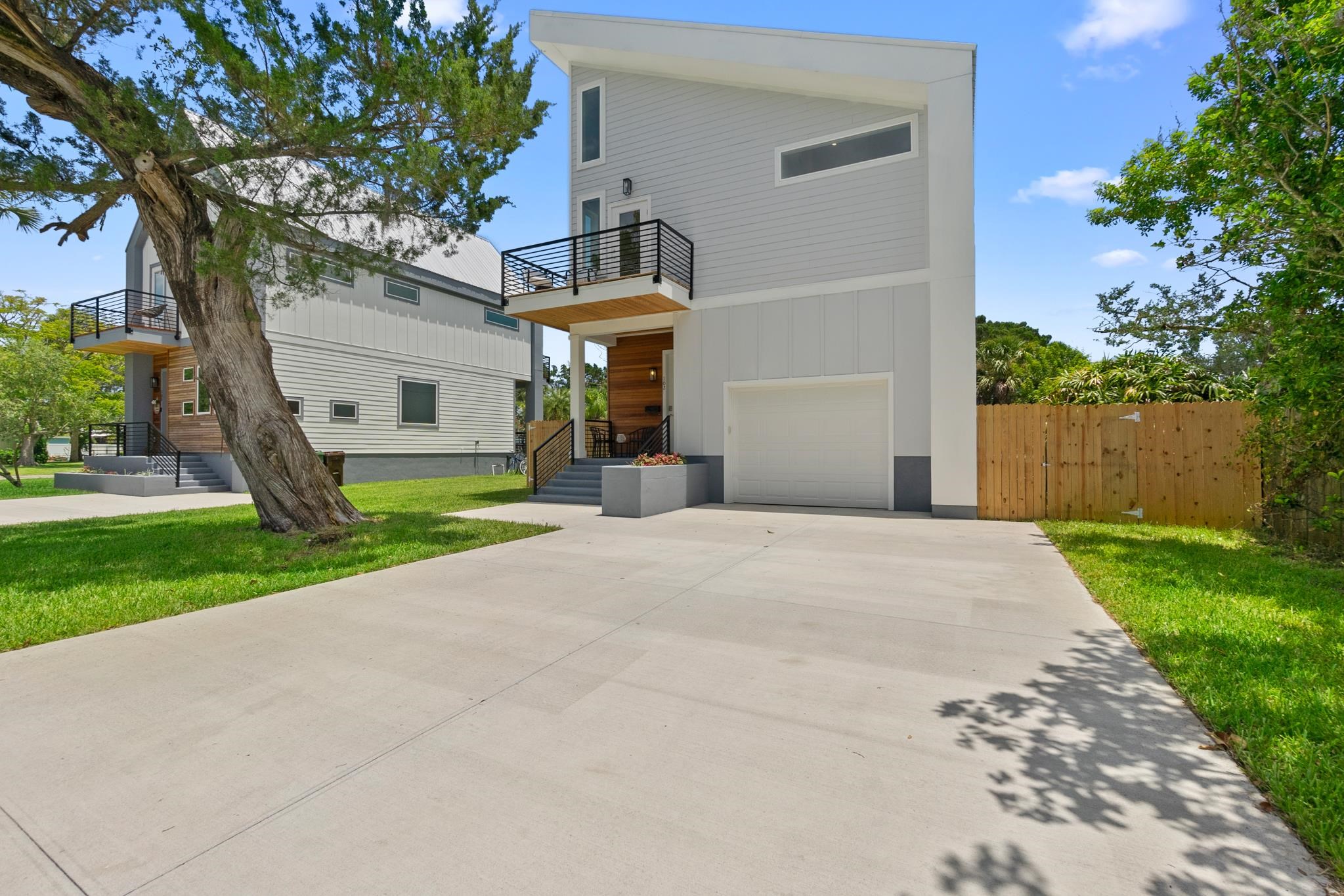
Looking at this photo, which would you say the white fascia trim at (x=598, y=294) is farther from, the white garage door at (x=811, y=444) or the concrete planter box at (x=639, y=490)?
the concrete planter box at (x=639, y=490)

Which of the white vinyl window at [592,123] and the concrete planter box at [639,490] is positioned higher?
the white vinyl window at [592,123]

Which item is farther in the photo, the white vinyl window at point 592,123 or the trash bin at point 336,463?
the trash bin at point 336,463

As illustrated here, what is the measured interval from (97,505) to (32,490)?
218 inches

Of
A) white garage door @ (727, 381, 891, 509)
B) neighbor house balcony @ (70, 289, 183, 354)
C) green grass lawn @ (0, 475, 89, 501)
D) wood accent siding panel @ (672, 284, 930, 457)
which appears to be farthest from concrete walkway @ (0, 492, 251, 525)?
white garage door @ (727, 381, 891, 509)

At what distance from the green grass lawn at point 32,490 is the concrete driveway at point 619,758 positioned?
15.9 metres

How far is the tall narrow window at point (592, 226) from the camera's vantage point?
40.6 feet

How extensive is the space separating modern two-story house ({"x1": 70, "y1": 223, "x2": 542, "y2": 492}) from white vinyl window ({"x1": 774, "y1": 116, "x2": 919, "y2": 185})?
22.9 feet

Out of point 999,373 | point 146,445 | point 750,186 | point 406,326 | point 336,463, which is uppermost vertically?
point 750,186

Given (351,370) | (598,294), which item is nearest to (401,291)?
(351,370)

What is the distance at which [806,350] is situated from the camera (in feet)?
35.2

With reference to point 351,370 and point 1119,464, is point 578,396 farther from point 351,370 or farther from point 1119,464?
point 1119,464

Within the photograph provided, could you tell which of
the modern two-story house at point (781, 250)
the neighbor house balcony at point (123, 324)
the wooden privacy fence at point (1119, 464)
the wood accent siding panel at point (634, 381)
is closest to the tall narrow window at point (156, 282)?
the neighbor house balcony at point (123, 324)

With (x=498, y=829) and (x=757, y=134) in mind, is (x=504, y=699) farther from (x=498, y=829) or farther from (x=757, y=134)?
(x=757, y=134)

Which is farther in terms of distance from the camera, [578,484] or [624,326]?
[624,326]
